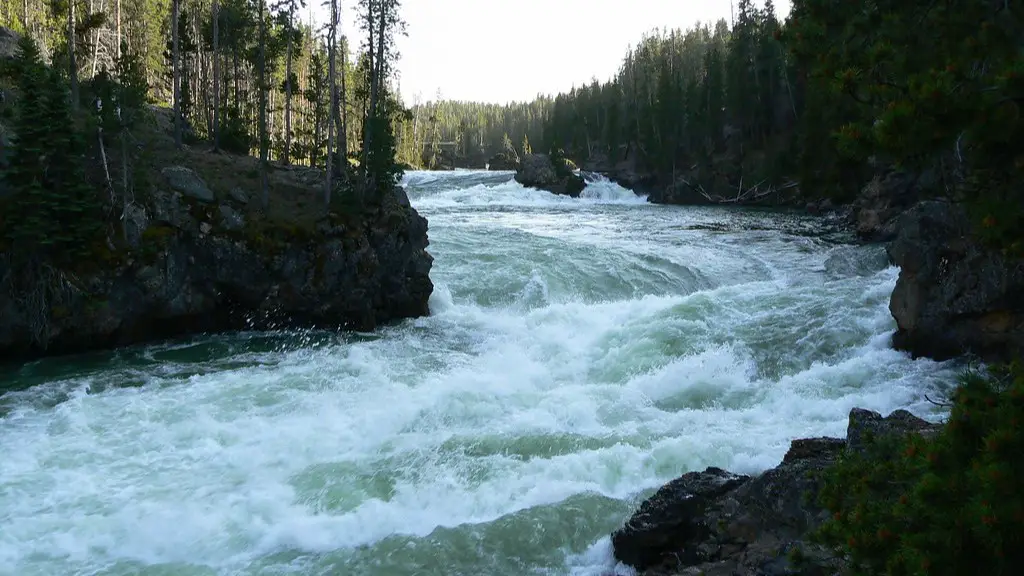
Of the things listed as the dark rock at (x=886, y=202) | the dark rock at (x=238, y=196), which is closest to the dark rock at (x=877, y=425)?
the dark rock at (x=238, y=196)

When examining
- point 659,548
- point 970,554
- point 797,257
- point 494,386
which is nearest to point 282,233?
point 494,386

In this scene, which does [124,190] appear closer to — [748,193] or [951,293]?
[951,293]

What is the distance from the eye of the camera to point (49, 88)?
15.1m

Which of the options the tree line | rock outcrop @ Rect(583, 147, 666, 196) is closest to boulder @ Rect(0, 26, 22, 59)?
the tree line

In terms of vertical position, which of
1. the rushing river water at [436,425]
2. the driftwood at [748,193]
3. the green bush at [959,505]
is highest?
the driftwood at [748,193]

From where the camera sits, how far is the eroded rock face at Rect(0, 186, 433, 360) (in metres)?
→ 15.0

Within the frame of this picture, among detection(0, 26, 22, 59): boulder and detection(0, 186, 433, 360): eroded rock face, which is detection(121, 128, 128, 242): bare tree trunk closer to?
detection(0, 186, 433, 360): eroded rock face

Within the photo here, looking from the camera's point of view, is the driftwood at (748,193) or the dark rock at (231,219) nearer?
the dark rock at (231,219)

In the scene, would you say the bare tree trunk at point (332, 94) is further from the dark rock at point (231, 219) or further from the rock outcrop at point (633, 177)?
the rock outcrop at point (633, 177)

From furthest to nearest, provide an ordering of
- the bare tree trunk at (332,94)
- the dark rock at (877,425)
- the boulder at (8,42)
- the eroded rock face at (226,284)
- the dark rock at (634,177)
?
the dark rock at (634,177) < the boulder at (8,42) < the bare tree trunk at (332,94) < the eroded rock face at (226,284) < the dark rock at (877,425)

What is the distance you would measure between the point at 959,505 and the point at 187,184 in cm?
1848

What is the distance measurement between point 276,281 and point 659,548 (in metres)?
13.6

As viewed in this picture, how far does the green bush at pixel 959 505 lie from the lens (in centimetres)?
325

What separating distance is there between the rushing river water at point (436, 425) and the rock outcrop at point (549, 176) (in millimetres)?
42596
